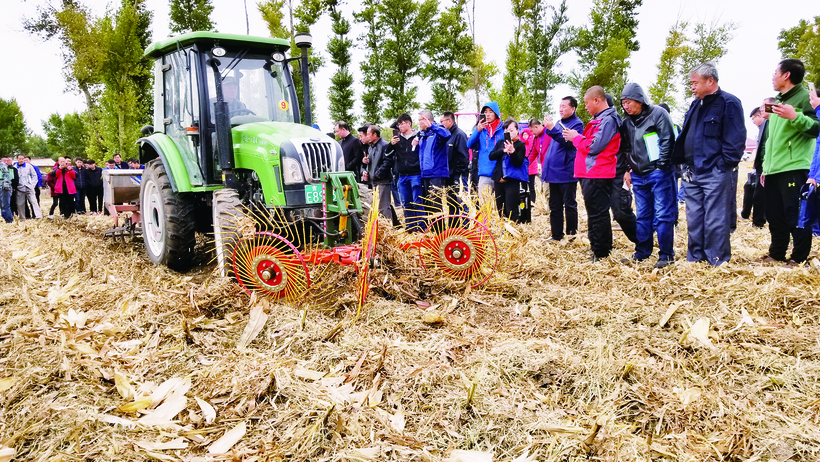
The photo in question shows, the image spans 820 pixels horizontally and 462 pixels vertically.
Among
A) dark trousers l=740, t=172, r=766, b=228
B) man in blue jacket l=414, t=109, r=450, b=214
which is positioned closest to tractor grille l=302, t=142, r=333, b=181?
man in blue jacket l=414, t=109, r=450, b=214

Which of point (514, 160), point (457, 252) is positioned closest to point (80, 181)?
point (514, 160)

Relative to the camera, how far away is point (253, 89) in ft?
18.2

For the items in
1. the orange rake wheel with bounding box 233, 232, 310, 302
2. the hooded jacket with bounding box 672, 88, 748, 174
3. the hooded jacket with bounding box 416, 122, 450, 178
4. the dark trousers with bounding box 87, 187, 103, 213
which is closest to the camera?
the orange rake wheel with bounding box 233, 232, 310, 302

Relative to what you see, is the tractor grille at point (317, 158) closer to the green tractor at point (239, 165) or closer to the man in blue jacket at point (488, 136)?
the green tractor at point (239, 165)

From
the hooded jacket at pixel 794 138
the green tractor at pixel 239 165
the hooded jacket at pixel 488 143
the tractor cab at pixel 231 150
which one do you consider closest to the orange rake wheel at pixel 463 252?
the green tractor at pixel 239 165

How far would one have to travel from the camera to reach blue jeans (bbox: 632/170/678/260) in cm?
521

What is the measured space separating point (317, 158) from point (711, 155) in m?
3.64

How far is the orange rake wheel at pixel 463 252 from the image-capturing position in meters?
4.44

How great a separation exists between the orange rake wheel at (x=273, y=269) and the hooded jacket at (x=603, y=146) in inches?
127

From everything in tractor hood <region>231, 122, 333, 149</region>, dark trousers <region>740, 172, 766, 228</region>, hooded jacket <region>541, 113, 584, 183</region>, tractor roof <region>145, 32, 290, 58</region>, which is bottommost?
dark trousers <region>740, 172, 766, 228</region>

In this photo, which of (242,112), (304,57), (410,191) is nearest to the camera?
(304,57)

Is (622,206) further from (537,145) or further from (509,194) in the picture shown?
(537,145)

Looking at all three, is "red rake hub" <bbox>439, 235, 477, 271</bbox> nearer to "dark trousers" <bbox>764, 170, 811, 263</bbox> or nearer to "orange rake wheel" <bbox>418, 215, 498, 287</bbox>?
"orange rake wheel" <bbox>418, 215, 498, 287</bbox>

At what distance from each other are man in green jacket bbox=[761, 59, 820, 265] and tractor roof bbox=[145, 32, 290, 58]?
4.78 m
